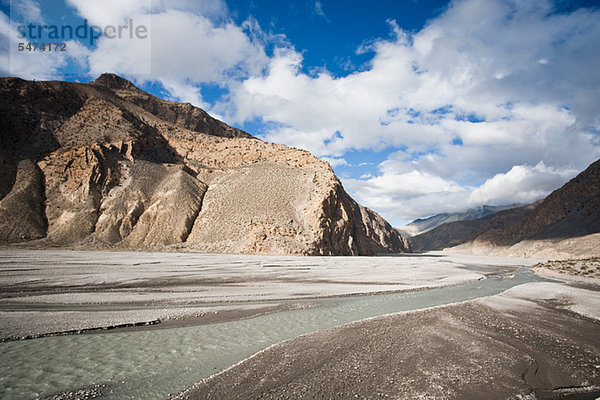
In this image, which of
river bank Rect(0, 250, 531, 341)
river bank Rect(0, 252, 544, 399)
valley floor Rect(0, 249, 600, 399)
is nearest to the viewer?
valley floor Rect(0, 249, 600, 399)

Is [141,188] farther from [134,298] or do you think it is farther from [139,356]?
[139,356]

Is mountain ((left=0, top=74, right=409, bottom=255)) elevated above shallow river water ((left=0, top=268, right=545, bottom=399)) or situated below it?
above

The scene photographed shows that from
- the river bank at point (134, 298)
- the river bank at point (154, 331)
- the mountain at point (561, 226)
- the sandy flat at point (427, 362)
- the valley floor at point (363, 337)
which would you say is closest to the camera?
the sandy flat at point (427, 362)

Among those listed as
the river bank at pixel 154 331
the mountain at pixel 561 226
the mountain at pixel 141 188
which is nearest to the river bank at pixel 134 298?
the river bank at pixel 154 331

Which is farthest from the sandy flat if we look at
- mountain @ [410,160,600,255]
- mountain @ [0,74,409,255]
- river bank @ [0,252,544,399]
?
mountain @ [410,160,600,255]

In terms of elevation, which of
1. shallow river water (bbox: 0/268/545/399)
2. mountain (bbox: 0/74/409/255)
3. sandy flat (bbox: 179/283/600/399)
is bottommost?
sandy flat (bbox: 179/283/600/399)

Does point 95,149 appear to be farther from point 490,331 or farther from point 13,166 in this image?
point 490,331

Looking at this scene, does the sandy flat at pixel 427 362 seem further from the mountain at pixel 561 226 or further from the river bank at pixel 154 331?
the mountain at pixel 561 226

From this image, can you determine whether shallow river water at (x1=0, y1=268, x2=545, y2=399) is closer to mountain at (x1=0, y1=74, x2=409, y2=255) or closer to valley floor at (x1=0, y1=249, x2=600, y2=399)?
valley floor at (x1=0, y1=249, x2=600, y2=399)
